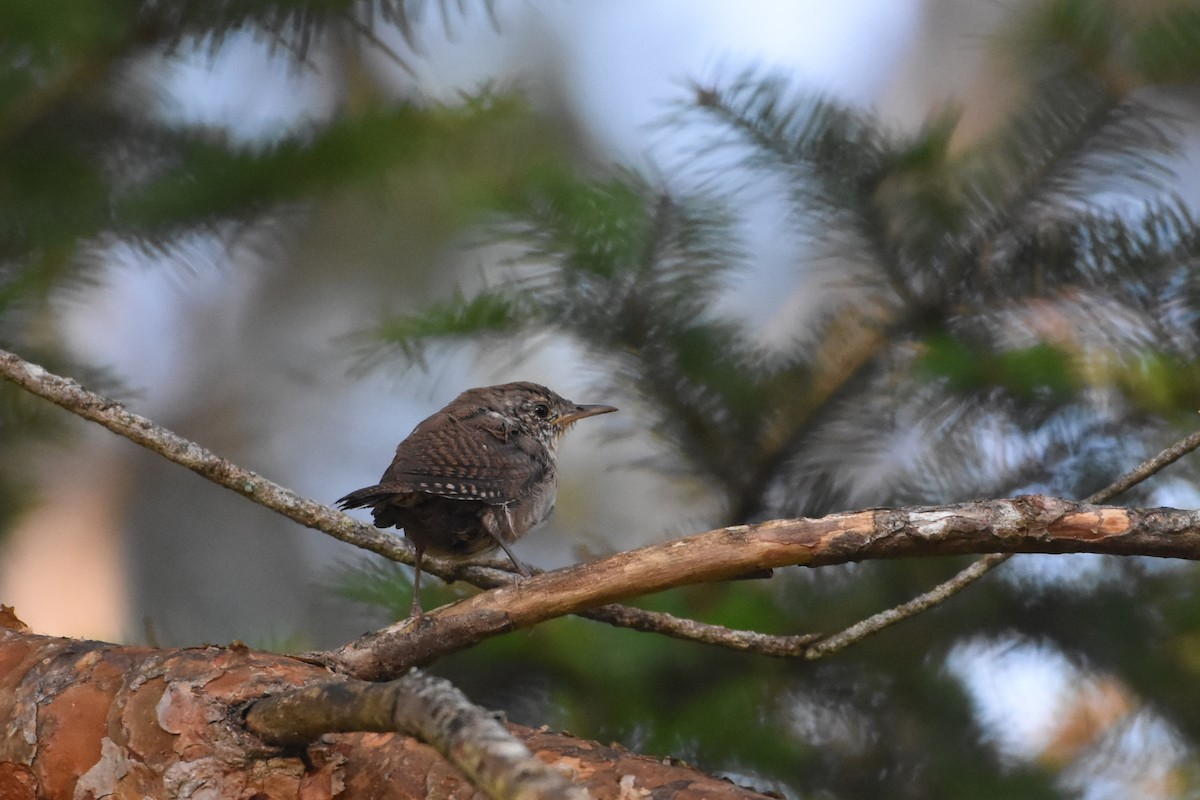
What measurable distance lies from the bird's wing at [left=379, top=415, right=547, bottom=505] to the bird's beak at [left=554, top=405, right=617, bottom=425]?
176 mm

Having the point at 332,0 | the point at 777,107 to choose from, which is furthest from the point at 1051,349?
the point at 332,0

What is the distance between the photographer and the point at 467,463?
2.53 metres

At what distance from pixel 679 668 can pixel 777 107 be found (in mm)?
1113

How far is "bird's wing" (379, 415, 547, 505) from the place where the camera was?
7.78 feet

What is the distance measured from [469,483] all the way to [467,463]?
0.29 ft

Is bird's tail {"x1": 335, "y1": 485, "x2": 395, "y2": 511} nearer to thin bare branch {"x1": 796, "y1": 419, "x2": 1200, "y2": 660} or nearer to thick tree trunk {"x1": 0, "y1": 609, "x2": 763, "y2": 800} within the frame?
thick tree trunk {"x1": 0, "y1": 609, "x2": 763, "y2": 800}

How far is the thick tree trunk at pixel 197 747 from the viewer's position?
1342mm

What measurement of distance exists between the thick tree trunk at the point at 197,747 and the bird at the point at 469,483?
60 centimetres

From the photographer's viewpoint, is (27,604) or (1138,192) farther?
(27,604)

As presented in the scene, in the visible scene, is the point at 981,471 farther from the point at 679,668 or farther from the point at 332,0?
the point at 332,0

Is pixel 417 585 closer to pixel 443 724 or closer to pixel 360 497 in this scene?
pixel 360 497

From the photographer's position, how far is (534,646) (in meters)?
2.15

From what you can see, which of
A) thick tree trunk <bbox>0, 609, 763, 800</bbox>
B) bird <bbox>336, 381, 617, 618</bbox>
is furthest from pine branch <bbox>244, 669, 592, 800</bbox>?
bird <bbox>336, 381, 617, 618</bbox>

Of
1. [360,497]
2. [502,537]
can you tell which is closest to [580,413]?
[502,537]
